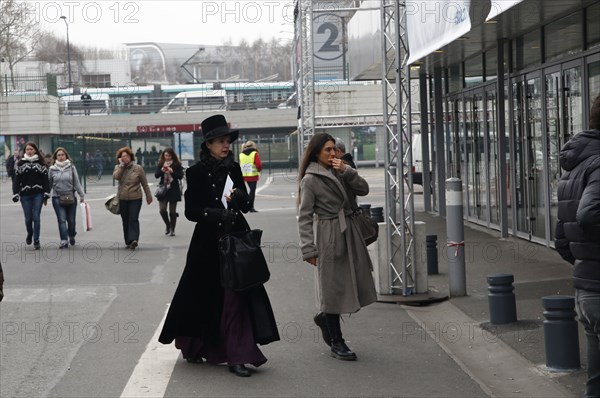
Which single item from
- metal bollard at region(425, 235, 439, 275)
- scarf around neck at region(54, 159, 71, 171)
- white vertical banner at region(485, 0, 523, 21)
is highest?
white vertical banner at region(485, 0, 523, 21)

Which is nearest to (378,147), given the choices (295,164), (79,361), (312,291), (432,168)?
(295,164)

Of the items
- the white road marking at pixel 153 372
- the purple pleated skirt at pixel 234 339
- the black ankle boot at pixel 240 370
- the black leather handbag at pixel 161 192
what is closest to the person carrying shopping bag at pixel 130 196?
the black leather handbag at pixel 161 192

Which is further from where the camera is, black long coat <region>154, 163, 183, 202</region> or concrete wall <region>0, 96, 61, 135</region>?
concrete wall <region>0, 96, 61, 135</region>

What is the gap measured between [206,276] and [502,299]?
280 centimetres

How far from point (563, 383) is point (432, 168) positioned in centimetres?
1627

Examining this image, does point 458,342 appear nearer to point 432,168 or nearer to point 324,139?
point 324,139

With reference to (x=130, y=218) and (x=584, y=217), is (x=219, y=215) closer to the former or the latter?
(x=584, y=217)

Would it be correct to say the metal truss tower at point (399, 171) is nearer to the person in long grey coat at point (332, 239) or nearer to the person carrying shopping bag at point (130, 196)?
the person in long grey coat at point (332, 239)

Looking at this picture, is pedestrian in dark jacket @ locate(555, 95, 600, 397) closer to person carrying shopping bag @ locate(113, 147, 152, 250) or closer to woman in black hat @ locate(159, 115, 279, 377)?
woman in black hat @ locate(159, 115, 279, 377)

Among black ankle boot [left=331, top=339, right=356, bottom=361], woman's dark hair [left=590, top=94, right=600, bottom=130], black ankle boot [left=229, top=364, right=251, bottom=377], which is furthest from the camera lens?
black ankle boot [left=331, top=339, right=356, bottom=361]

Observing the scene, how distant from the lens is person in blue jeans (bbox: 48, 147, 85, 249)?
56.5 feet

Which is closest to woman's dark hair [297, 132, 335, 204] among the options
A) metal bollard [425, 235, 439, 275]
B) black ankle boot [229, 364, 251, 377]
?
black ankle boot [229, 364, 251, 377]

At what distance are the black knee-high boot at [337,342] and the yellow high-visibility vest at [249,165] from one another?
56.2ft

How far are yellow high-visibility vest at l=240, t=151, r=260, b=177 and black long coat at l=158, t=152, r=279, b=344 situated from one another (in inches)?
677
